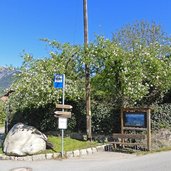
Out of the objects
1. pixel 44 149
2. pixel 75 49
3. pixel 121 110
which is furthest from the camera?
pixel 75 49

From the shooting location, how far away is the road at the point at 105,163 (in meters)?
10.2

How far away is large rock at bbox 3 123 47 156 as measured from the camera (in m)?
12.7

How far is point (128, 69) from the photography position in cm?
1431

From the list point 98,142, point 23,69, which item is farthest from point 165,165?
point 23,69

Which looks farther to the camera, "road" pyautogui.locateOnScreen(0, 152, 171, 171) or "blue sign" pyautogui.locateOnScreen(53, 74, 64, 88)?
"blue sign" pyautogui.locateOnScreen(53, 74, 64, 88)

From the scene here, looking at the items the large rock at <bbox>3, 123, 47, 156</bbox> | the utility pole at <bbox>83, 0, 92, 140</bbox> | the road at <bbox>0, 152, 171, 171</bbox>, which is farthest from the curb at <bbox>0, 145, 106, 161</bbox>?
the utility pole at <bbox>83, 0, 92, 140</bbox>

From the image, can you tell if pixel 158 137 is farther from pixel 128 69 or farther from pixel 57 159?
pixel 57 159

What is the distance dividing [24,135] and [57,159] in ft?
6.85

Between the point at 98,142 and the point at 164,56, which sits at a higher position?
the point at 164,56

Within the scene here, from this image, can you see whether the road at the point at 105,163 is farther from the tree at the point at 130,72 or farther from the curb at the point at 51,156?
the tree at the point at 130,72

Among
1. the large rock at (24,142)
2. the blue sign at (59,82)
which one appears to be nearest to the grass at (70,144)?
the large rock at (24,142)

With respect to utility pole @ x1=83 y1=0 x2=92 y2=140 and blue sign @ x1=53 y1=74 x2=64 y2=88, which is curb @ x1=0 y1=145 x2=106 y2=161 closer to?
utility pole @ x1=83 y1=0 x2=92 y2=140

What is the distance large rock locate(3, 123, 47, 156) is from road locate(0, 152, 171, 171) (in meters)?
0.75

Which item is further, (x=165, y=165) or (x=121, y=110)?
(x=121, y=110)
